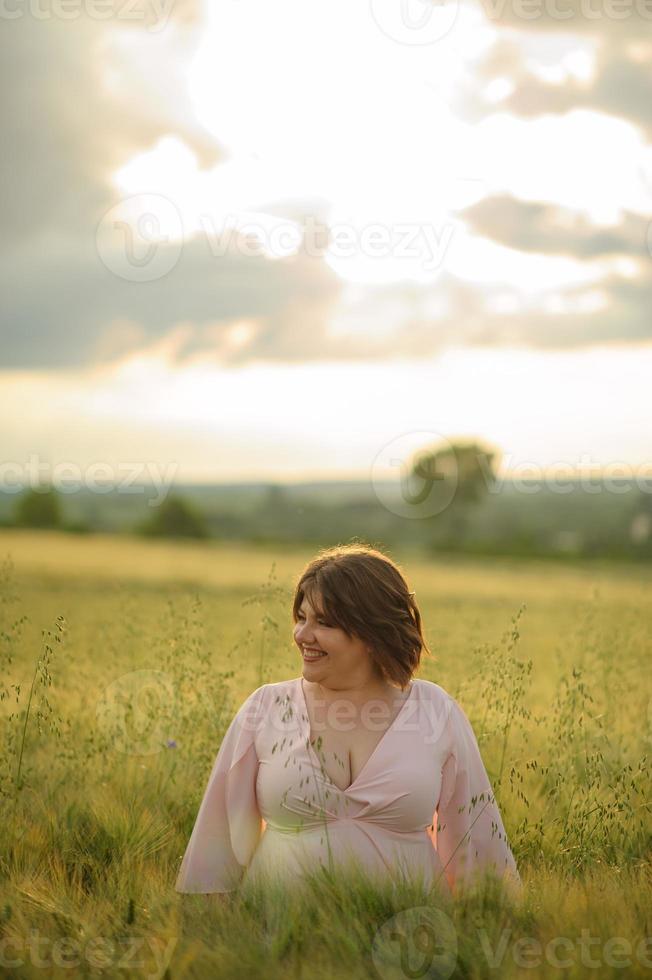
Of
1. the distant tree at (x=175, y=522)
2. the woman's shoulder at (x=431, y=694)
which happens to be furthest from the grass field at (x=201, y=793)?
the distant tree at (x=175, y=522)

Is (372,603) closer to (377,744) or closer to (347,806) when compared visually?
(377,744)

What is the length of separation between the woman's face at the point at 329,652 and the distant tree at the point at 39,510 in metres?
33.1

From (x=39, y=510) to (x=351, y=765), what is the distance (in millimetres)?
34321

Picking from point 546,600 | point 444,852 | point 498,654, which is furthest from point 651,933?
point 546,600

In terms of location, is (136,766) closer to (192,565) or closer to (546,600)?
(546,600)

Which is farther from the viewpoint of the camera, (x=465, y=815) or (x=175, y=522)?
(x=175, y=522)

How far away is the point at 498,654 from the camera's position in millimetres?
4535

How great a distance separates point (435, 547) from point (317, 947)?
36026mm

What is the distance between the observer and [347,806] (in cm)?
321

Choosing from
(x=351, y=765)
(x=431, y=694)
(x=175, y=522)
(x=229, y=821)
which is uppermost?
(x=431, y=694)

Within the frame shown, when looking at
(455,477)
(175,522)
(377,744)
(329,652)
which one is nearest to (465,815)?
(377,744)

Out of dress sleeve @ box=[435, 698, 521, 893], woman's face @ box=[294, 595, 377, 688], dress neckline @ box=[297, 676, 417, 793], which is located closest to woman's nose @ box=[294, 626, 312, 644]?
woman's face @ box=[294, 595, 377, 688]

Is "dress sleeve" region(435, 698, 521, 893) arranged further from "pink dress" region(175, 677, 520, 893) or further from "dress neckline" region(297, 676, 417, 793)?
"dress neckline" region(297, 676, 417, 793)

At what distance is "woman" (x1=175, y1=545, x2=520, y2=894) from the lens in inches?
126
